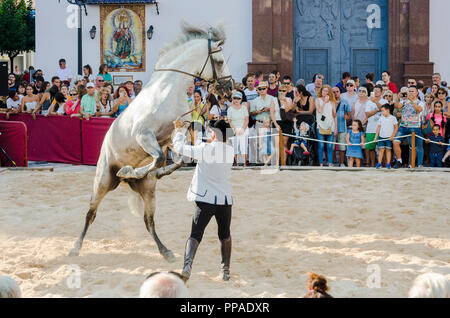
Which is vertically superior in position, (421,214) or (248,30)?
(248,30)

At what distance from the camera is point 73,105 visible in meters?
14.0

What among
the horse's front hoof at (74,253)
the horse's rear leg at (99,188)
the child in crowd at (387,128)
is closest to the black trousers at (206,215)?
the horse's rear leg at (99,188)

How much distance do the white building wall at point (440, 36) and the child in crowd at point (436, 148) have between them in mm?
5287

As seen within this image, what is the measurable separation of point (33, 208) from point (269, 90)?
18.7 ft

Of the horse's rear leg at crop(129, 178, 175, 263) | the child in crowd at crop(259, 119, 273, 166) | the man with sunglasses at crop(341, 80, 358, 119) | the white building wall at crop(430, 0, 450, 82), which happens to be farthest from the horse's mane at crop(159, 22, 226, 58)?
the white building wall at crop(430, 0, 450, 82)

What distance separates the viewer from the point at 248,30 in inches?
717

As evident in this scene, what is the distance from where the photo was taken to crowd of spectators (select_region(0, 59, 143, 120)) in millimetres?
13625

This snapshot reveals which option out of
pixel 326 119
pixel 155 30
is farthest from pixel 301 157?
pixel 155 30

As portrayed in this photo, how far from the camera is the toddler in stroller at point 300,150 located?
1311cm

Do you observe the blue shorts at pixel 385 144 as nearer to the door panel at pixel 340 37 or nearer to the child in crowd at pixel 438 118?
the child in crowd at pixel 438 118

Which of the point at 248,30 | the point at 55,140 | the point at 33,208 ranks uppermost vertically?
the point at 248,30

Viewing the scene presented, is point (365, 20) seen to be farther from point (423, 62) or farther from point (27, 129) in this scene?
point (27, 129)
